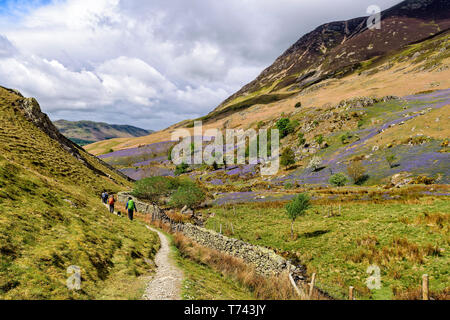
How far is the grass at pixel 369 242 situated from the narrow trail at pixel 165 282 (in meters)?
10.5

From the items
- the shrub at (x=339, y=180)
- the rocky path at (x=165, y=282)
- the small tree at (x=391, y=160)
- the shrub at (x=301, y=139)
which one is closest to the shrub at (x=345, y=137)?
the shrub at (x=301, y=139)

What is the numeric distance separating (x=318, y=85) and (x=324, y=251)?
17099 cm

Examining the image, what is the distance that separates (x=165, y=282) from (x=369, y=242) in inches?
754

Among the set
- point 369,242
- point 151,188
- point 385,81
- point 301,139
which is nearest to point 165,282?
point 369,242

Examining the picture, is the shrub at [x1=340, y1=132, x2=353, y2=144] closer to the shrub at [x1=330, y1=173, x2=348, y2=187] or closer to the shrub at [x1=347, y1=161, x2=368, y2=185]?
the shrub at [x1=347, y1=161, x2=368, y2=185]

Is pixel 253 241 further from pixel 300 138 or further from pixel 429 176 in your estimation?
pixel 300 138

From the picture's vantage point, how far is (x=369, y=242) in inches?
840

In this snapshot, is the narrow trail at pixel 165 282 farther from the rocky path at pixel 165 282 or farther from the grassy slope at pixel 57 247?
the grassy slope at pixel 57 247

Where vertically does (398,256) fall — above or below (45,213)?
below

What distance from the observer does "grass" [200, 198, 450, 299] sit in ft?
51.4

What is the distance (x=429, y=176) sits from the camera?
40.1m

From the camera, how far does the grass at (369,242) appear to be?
51.4 feet

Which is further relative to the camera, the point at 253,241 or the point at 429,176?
the point at 429,176
